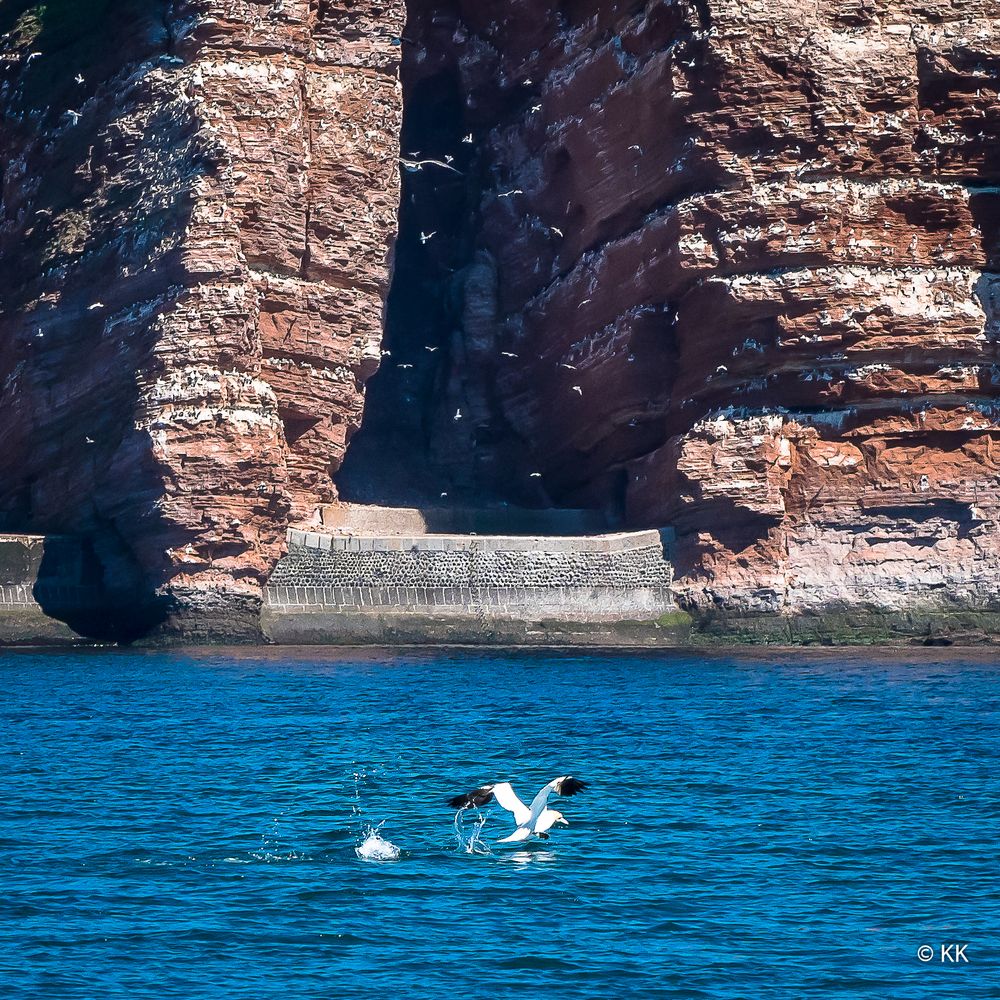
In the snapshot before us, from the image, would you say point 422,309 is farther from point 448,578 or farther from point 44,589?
point 44,589

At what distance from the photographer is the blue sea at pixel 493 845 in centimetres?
1475

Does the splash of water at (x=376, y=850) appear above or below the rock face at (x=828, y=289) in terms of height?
below

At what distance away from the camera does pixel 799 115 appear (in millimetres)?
45469

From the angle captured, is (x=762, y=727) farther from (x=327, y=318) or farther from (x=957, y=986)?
(x=327, y=318)

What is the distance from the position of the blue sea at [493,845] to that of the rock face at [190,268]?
1016cm

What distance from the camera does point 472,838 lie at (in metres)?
20.2

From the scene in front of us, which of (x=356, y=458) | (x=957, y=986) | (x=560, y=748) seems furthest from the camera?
(x=356, y=458)

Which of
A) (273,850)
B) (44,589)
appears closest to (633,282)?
(44,589)

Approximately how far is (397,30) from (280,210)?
277 inches

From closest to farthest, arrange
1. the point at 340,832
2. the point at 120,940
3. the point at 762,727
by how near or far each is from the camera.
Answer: the point at 120,940 < the point at 340,832 < the point at 762,727

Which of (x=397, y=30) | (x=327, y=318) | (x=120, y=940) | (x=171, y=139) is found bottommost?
(x=120, y=940)

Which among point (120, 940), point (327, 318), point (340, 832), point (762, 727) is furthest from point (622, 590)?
point (120, 940)

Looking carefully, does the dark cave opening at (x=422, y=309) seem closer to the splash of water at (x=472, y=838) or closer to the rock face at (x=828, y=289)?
the rock face at (x=828, y=289)

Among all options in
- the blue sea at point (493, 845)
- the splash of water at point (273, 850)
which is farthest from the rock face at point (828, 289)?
the splash of water at point (273, 850)
